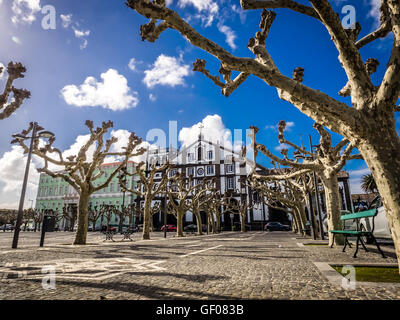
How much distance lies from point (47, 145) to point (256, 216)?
135ft

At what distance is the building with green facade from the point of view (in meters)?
58.2

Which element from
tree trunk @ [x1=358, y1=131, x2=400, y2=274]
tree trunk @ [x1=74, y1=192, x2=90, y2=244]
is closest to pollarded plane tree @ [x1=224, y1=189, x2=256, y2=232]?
tree trunk @ [x1=74, y1=192, x2=90, y2=244]

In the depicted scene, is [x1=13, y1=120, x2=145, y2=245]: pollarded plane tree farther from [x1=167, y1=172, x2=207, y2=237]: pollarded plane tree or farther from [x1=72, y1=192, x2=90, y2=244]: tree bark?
[x1=167, y1=172, x2=207, y2=237]: pollarded plane tree

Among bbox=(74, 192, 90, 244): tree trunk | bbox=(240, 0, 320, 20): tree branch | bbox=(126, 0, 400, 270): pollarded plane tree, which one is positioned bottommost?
bbox=(74, 192, 90, 244): tree trunk

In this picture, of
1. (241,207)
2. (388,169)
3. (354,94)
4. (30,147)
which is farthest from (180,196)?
(388,169)

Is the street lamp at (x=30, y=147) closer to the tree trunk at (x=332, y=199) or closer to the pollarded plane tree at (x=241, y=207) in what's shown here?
the tree trunk at (x=332, y=199)

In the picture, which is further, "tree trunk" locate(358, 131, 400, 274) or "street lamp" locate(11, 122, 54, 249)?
"street lamp" locate(11, 122, 54, 249)

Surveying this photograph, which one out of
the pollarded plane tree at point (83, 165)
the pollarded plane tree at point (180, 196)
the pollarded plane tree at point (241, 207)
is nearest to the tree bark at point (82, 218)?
the pollarded plane tree at point (83, 165)

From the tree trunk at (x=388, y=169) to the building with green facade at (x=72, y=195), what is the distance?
55.6 meters

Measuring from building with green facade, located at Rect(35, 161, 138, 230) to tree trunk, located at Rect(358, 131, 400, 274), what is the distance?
183 feet

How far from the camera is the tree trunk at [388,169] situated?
3160mm
